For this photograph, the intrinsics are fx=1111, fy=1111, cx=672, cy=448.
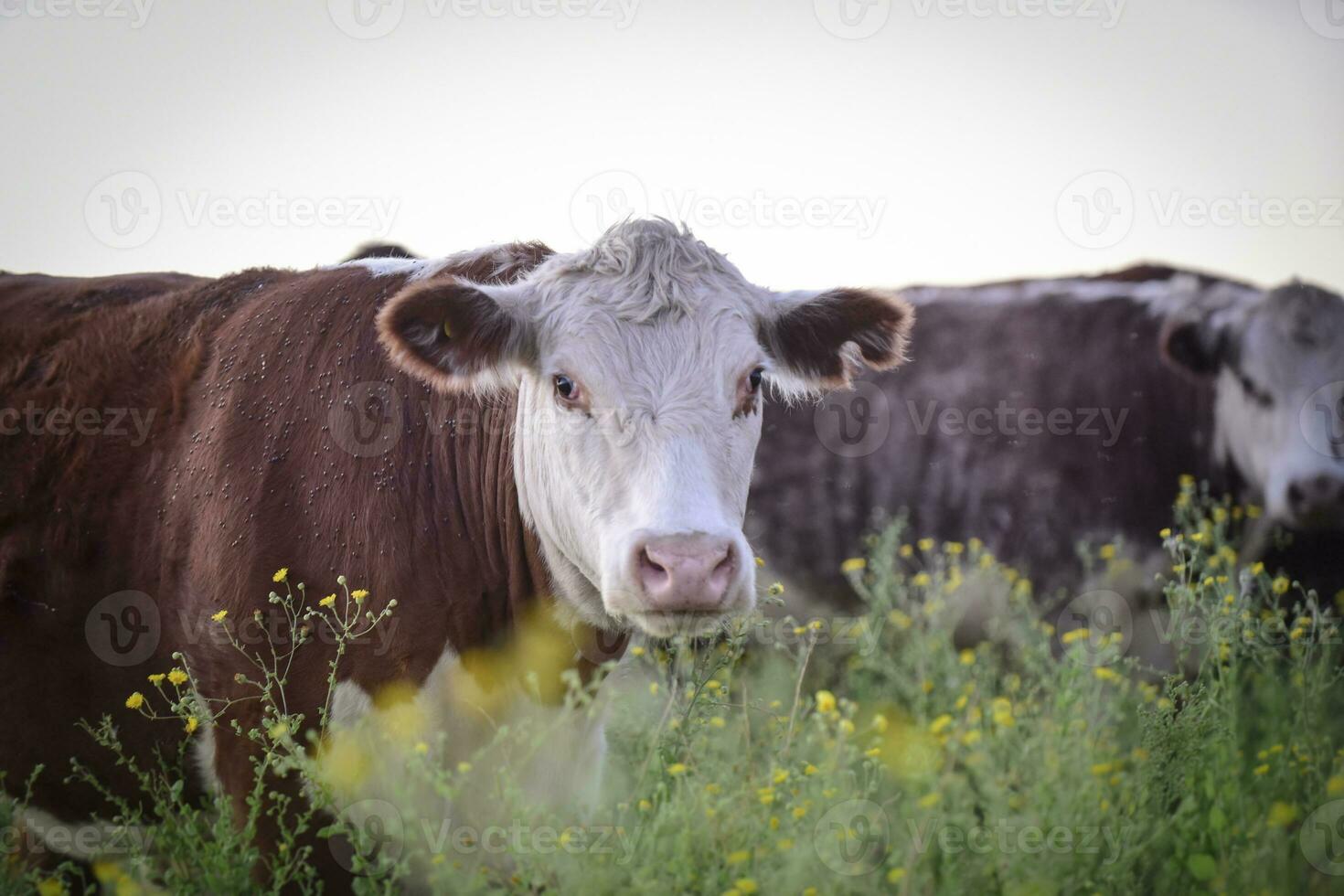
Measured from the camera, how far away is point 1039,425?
28.6 feet

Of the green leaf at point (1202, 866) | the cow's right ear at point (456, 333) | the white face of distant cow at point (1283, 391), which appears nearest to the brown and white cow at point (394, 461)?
the cow's right ear at point (456, 333)

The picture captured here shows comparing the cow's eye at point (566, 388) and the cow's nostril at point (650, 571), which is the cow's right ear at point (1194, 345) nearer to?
the cow's eye at point (566, 388)

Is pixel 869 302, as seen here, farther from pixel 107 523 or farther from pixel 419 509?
pixel 107 523

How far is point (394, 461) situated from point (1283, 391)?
20.4 ft

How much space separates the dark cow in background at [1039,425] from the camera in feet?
26.2

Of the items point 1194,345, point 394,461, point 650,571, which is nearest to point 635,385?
point 650,571

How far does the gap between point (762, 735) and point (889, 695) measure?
212cm

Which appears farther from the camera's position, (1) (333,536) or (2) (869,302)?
(2) (869,302)

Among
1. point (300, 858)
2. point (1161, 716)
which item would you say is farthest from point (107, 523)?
point (1161, 716)

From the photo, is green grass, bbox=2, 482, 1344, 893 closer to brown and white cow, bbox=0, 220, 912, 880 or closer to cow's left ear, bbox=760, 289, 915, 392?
brown and white cow, bbox=0, 220, 912, 880

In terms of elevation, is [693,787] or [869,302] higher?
[869,302]

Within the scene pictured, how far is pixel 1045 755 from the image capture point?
339 cm

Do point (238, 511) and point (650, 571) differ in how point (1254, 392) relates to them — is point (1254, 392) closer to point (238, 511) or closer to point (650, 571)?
point (650, 571)

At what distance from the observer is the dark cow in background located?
314 inches
